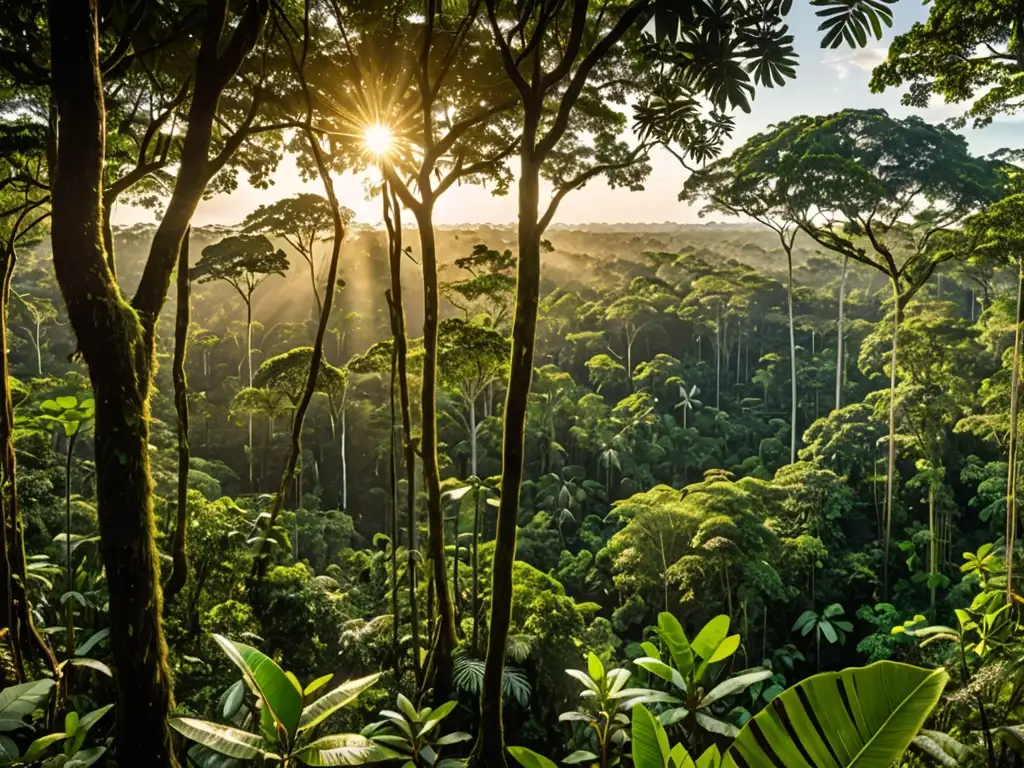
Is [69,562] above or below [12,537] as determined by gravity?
below

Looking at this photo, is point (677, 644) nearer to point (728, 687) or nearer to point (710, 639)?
point (710, 639)

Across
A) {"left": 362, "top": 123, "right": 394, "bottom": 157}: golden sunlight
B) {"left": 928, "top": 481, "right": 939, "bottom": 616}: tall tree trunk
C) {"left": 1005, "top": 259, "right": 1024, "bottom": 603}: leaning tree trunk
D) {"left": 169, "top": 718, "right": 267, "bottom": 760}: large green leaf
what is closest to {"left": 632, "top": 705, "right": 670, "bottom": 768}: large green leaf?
{"left": 169, "top": 718, "right": 267, "bottom": 760}: large green leaf

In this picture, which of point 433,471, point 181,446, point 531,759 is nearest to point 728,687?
point 531,759

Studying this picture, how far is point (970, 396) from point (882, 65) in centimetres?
964

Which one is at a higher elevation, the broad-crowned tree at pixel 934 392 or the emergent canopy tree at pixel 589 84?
the emergent canopy tree at pixel 589 84

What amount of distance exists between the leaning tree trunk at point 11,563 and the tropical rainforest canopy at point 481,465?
1.3 inches

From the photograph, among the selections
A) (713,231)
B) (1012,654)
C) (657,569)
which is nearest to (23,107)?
(1012,654)

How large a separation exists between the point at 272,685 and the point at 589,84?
15.9 ft

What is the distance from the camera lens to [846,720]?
4.24ft

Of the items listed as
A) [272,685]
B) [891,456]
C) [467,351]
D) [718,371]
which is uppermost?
[467,351]

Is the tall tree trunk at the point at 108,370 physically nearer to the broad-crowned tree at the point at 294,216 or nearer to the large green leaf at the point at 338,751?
the large green leaf at the point at 338,751

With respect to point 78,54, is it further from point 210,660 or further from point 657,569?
point 657,569

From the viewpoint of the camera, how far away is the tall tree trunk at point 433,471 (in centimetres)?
433

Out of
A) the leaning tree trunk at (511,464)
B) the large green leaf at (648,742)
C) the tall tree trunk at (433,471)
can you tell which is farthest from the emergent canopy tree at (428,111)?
the large green leaf at (648,742)
